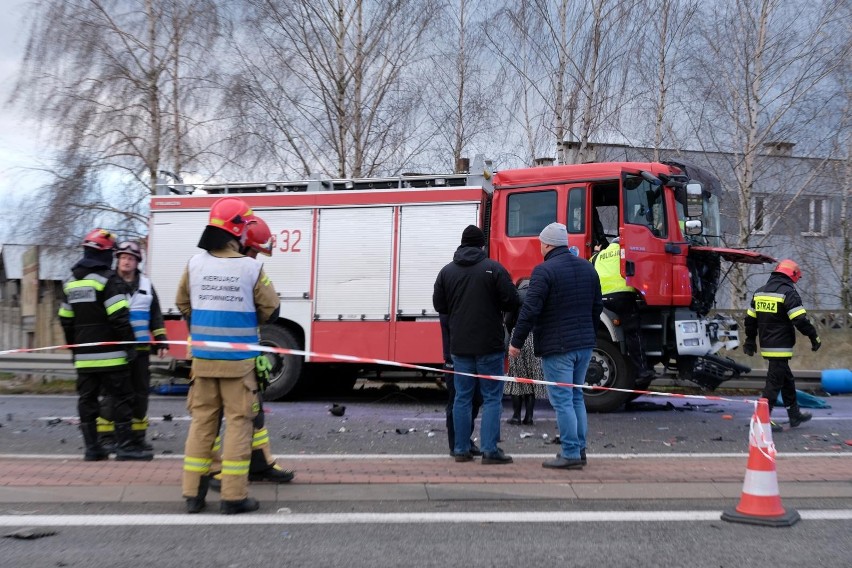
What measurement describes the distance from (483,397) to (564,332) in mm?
818

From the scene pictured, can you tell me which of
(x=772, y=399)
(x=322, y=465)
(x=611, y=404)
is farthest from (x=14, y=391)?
(x=772, y=399)

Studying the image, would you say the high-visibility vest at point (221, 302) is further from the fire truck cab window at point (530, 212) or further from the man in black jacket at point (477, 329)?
the fire truck cab window at point (530, 212)

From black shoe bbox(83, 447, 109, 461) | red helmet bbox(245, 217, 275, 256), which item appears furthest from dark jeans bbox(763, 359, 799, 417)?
black shoe bbox(83, 447, 109, 461)

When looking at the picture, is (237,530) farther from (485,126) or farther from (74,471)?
(485,126)

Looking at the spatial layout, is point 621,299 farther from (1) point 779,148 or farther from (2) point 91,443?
(1) point 779,148

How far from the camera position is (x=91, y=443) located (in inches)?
256

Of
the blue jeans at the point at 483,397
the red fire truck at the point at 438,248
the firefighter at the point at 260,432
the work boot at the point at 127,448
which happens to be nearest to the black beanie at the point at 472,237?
the blue jeans at the point at 483,397

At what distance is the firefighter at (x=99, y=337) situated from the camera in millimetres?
6492

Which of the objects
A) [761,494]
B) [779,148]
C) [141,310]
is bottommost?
[761,494]

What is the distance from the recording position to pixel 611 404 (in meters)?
9.61

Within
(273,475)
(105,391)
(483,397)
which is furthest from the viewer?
(105,391)

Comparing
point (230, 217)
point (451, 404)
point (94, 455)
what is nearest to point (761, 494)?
point (451, 404)

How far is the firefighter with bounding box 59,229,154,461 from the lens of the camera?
6492 mm

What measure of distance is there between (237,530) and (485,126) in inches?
590
